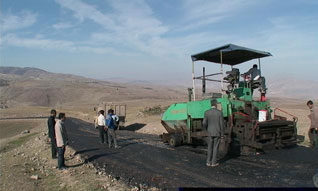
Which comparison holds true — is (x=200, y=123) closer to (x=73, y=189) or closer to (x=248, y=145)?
(x=248, y=145)

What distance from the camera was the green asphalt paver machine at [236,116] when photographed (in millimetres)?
10008

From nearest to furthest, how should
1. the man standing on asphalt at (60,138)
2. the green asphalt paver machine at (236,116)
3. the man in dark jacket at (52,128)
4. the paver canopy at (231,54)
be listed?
the man standing on asphalt at (60,138) < the green asphalt paver machine at (236,116) < the man in dark jacket at (52,128) < the paver canopy at (231,54)

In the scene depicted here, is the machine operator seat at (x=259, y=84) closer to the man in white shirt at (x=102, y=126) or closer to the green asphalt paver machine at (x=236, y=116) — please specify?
the green asphalt paver machine at (x=236, y=116)

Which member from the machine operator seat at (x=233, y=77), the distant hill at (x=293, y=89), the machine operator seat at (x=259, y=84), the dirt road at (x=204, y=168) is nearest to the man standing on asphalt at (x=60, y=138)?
the dirt road at (x=204, y=168)

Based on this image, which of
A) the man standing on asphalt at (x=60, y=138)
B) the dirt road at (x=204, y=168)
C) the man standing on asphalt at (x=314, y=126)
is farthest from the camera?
the man standing on asphalt at (x=314, y=126)

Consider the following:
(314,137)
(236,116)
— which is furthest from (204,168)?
(314,137)

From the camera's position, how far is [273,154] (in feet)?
32.6

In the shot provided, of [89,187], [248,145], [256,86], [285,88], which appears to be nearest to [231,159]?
[248,145]

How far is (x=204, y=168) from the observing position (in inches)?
336

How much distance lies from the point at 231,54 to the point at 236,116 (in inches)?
116

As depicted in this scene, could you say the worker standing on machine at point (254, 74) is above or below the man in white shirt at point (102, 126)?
above

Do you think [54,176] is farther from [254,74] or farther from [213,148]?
[254,74]

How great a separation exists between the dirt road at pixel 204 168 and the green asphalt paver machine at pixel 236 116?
518mm

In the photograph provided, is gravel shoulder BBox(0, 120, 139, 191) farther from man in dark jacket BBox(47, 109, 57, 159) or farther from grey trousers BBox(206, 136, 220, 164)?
grey trousers BBox(206, 136, 220, 164)
